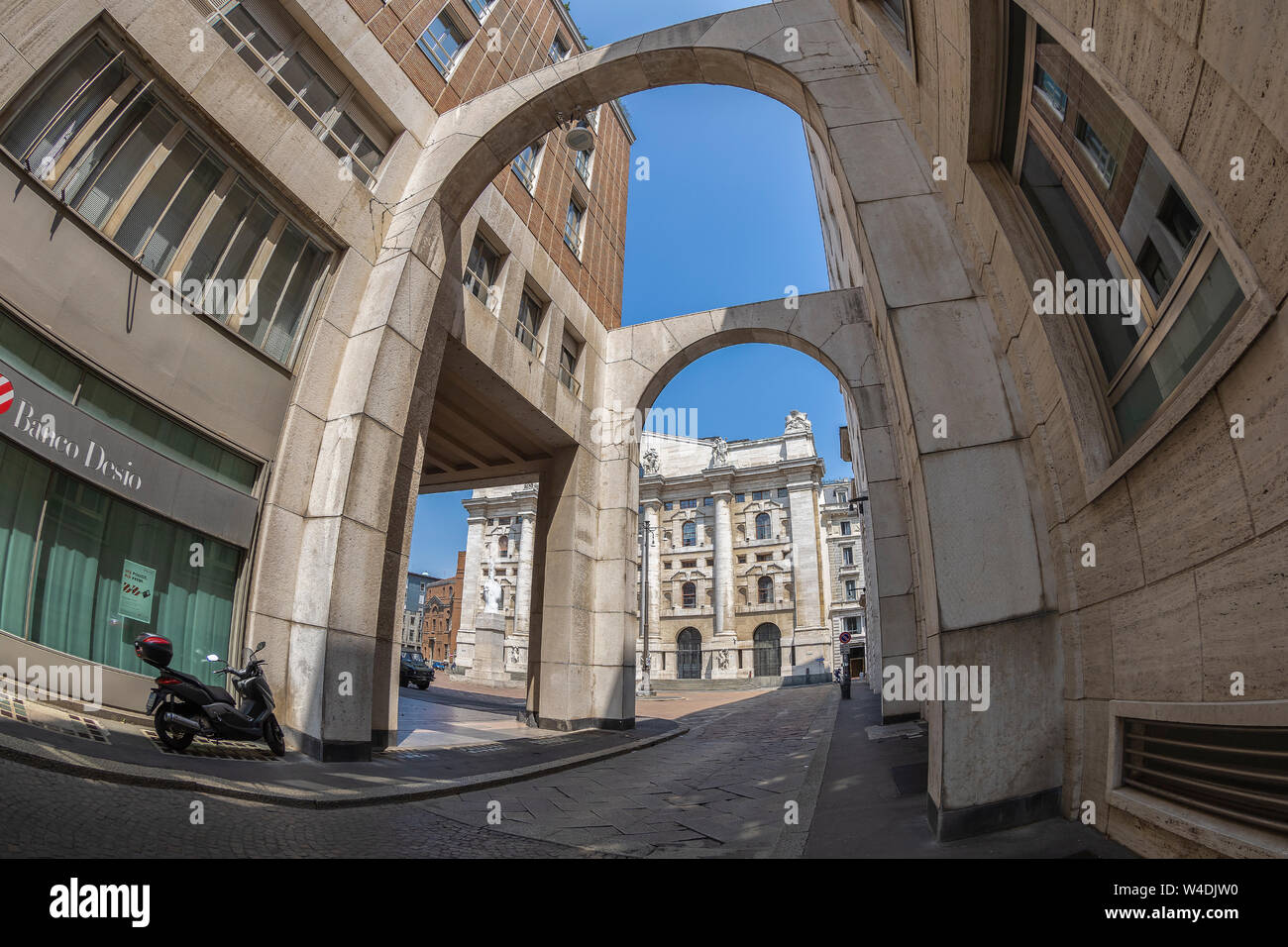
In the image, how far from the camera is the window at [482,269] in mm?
12727

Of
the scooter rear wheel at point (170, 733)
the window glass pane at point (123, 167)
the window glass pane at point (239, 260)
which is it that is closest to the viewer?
the scooter rear wheel at point (170, 733)

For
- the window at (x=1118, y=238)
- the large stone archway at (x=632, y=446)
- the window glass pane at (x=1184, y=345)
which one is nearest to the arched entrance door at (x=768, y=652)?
the large stone archway at (x=632, y=446)

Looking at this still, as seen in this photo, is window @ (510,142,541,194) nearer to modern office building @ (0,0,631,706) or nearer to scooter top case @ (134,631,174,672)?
modern office building @ (0,0,631,706)

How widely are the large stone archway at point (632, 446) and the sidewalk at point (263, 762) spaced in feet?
2.99

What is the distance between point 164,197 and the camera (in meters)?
7.76

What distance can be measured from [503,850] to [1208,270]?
5.50 m

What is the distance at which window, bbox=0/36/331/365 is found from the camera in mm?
6664

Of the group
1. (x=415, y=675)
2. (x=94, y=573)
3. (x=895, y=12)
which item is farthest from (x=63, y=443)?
(x=415, y=675)

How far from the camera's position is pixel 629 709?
14.7m

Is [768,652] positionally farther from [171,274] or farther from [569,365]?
[171,274]

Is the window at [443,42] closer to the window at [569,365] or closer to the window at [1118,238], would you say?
the window at [569,365]

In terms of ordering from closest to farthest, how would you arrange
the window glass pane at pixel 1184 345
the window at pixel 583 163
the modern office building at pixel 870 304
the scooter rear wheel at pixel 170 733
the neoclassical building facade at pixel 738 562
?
the modern office building at pixel 870 304 → the window glass pane at pixel 1184 345 → the scooter rear wheel at pixel 170 733 → the window at pixel 583 163 → the neoclassical building facade at pixel 738 562
